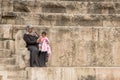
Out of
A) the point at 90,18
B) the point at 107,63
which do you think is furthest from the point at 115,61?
the point at 90,18

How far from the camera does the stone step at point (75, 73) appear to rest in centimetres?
1569

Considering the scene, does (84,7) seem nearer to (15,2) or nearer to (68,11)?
(68,11)

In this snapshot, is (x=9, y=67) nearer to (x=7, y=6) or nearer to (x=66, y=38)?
(x=66, y=38)

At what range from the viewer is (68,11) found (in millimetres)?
20828

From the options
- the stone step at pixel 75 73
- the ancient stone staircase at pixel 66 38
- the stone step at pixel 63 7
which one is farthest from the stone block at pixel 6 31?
the stone step at pixel 75 73

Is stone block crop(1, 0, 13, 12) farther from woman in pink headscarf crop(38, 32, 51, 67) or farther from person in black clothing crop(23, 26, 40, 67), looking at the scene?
woman in pink headscarf crop(38, 32, 51, 67)

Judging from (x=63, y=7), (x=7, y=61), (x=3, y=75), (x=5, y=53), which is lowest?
(x=3, y=75)

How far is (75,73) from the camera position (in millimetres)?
15922

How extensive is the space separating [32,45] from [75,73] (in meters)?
1.86

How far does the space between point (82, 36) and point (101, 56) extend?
40.0 inches

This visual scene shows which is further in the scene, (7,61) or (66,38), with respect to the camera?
(66,38)

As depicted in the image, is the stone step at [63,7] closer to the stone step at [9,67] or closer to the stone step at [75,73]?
the stone step at [9,67]

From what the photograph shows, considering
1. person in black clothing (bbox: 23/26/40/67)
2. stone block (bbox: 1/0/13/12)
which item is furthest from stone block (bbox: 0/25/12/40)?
stone block (bbox: 1/0/13/12)

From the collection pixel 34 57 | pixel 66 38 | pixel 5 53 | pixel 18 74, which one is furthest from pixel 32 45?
pixel 66 38
